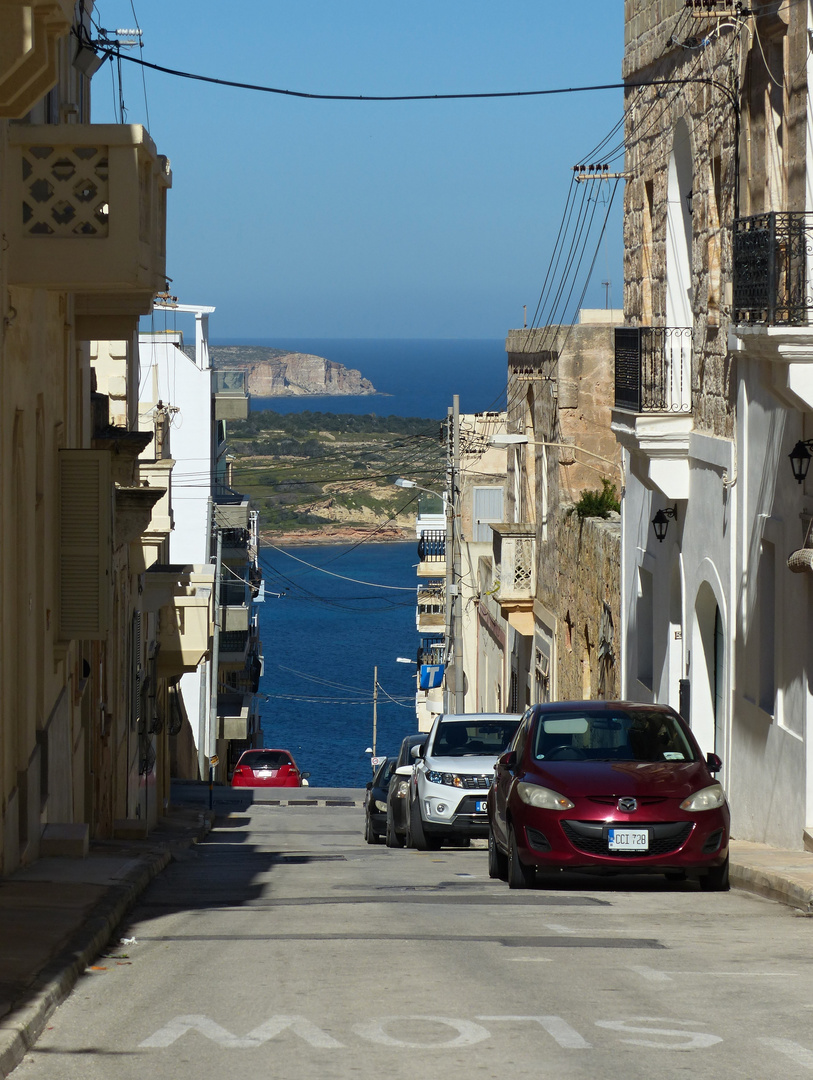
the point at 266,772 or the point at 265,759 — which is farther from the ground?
the point at 265,759

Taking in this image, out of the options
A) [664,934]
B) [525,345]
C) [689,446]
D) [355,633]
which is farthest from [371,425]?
[664,934]

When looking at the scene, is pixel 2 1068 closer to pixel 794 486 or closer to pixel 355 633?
pixel 794 486

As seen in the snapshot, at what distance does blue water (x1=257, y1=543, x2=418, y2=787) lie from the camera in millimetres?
81125

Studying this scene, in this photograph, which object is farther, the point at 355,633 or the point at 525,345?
the point at 355,633

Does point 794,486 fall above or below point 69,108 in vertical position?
below

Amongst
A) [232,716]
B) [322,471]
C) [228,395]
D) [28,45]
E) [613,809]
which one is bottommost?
[232,716]

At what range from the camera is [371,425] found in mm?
146750

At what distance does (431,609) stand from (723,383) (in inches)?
1670

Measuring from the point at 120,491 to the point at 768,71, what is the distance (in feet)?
29.1

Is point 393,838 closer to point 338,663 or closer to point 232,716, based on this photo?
point 232,716

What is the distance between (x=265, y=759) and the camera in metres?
47.6

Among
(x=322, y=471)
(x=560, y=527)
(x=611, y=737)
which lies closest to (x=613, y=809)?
(x=611, y=737)

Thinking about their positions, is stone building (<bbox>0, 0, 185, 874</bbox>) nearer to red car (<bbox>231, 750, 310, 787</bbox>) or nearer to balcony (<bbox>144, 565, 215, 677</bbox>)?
balcony (<bbox>144, 565, 215, 677</bbox>)

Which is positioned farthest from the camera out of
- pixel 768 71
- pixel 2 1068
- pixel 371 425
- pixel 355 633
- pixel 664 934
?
pixel 371 425
